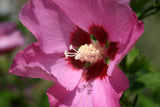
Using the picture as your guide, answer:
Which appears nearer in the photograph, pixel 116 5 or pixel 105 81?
pixel 116 5

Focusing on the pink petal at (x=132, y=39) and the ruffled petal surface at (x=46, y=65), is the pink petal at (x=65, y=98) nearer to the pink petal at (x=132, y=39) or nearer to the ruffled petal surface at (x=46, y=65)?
the ruffled petal surface at (x=46, y=65)

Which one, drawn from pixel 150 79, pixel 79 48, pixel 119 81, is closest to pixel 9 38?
pixel 79 48

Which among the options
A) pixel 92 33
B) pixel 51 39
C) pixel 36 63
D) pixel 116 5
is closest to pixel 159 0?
pixel 92 33

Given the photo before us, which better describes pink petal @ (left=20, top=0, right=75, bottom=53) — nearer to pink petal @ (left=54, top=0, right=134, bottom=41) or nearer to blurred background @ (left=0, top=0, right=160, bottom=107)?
pink petal @ (left=54, top=0, right=134, bottom=41)

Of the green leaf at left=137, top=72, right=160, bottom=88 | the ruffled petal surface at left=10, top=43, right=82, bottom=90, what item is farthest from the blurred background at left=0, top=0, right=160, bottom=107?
the ruffled petal surface at left=10, top=43, right=82, bottom=90

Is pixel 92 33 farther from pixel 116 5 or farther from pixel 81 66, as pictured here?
pixel 116 5

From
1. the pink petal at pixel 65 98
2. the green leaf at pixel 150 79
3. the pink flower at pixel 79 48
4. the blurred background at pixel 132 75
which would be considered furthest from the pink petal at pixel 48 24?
the green leaf at pixel 150 79
